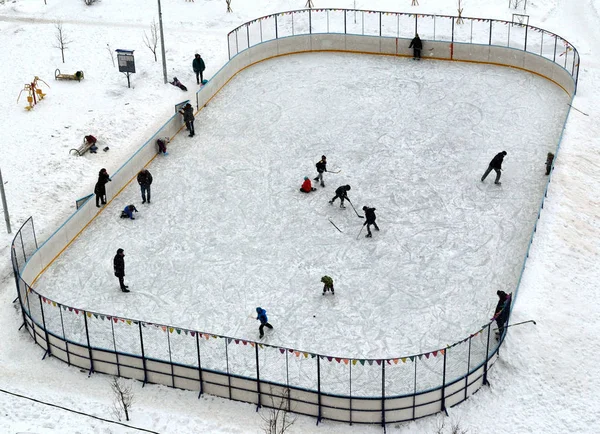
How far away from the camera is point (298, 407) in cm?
2333

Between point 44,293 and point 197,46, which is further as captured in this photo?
point 197,46

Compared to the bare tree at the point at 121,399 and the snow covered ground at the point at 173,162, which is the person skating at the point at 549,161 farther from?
the bare tree at the point at 121,399

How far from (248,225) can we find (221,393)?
762cm

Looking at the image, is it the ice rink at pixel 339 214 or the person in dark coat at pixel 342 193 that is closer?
the ice rink at pixel 339 214

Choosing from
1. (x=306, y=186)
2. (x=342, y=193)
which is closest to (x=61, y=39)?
(x=306, y=186)

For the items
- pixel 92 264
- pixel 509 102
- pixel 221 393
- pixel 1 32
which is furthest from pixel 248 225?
pixel 1 32

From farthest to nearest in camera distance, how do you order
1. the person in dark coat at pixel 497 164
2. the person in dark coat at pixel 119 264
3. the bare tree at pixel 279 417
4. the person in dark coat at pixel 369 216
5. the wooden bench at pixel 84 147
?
the wooden bench at pixel 84 147 < the person in dark coat at pixel 497 164 < the person in dark coat at pixel 369 216 < the person in dark coat at pixel 119 264 < the bare tree at pixel 279 417

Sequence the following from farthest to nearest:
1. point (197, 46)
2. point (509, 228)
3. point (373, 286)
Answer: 1. point (197, 46)
2. point (509, 228)
3. point (373, 286)

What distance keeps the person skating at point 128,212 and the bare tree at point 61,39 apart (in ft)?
39.5

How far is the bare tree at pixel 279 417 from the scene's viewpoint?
22.8m

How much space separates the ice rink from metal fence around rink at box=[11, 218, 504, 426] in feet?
4.05

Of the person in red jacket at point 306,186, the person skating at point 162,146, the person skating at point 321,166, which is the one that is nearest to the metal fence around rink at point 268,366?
the person in red jacket at point 306,186

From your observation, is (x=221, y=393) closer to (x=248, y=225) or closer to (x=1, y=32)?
(x=248, y=225)

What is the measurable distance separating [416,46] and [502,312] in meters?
19.0
